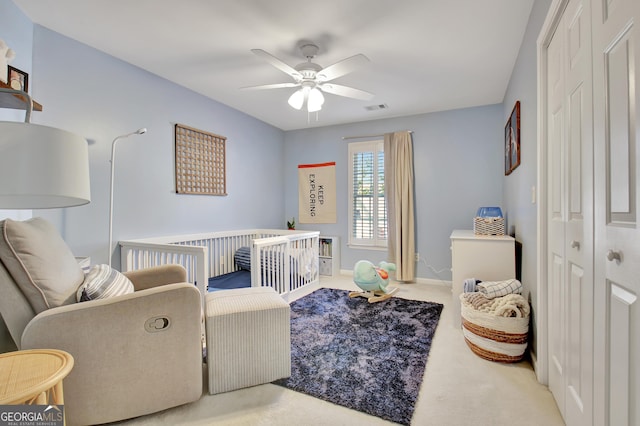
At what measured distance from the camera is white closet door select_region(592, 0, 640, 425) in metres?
0.78

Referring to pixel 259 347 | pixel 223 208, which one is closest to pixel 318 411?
pixel 259 347

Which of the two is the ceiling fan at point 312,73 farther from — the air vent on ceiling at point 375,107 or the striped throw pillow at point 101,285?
the striped throw pillow at point 101,285

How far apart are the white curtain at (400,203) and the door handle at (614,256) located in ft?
10.3

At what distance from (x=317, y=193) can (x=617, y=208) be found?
4.00 metres

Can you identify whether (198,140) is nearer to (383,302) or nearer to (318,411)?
(383,302)

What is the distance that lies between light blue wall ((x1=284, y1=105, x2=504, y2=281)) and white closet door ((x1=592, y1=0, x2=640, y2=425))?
2989 mm

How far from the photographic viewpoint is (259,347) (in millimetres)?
1695

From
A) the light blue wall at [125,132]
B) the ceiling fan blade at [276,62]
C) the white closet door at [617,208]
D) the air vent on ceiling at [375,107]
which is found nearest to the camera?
the white closet door at [617,208]

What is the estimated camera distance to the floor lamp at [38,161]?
94 cm

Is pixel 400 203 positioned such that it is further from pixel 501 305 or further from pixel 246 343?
pixel 246 343

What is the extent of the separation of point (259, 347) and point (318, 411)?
0.46 metres

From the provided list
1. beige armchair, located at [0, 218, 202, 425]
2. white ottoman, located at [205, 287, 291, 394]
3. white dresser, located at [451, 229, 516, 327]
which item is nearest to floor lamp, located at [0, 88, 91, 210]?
beige armchair, located at [0, 218, 202, 425]

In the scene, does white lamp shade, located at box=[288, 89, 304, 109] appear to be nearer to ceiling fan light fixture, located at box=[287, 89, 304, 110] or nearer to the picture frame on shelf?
ceiling fan light fixture, located at box=[287, 89, 304, 110]

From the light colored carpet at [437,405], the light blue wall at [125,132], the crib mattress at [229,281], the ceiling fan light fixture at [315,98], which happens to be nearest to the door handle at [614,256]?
the light colored carpet at [437,405]
